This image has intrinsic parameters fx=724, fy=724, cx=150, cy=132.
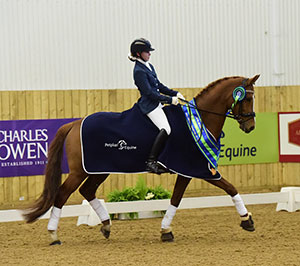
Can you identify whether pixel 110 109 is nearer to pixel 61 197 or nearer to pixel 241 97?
pixel 61 197

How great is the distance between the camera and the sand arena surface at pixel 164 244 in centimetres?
660

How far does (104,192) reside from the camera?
1259 centimetres

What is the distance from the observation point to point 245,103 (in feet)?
25.6

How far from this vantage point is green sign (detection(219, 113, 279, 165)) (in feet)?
43.2

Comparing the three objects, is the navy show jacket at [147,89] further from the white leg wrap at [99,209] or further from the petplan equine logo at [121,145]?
the white leg wrap at [99,209]

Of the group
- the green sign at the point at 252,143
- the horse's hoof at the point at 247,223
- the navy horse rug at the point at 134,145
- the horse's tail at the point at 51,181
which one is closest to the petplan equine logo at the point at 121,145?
the navy horse rug at the point at 134,145

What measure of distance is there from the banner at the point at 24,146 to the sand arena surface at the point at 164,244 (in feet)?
6.33

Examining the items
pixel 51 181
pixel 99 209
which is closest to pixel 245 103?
pixel 99 209

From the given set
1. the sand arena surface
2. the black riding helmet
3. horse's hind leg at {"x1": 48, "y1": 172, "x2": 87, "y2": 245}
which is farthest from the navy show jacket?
the sand arena surface

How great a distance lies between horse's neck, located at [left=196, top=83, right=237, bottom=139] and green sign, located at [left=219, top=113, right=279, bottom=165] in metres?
5.21

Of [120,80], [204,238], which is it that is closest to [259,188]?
[120,80]

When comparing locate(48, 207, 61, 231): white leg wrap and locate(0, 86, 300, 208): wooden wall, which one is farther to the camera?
locate(0, 86, 300, 208): wooden wall

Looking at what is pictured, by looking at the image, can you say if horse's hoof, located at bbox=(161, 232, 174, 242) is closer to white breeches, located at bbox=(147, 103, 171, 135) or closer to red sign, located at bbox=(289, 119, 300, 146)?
white breeches, located at bbox=(147, 103, 171, 135)

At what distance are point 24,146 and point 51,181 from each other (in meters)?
4.15
